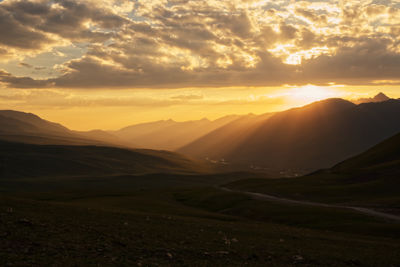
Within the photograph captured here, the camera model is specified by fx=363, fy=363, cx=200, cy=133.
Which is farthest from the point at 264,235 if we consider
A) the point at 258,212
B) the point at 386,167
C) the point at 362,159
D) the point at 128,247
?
the point at 362,159

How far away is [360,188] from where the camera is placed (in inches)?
4311

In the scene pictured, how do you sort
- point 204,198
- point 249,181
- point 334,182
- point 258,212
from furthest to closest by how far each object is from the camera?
1. point 249,181
2. point 334,182
3. point 204,198
4. point 258,212

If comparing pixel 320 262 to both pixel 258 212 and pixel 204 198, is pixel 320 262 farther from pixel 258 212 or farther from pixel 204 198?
pixel 204 198

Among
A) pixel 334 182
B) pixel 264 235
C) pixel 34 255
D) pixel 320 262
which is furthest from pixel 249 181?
pixel 34 255

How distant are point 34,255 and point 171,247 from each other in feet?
31.1

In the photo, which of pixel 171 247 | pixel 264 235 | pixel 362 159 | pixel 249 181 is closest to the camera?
pixel 171 247

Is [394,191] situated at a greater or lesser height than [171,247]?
lesser

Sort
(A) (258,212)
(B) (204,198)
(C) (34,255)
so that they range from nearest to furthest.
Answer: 1. (C) (34,255)
2. (A) (258,212)
3. (B) (204,198)

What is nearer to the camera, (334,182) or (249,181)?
(334,182)

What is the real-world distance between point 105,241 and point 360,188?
101m

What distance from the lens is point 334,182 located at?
5281 inches

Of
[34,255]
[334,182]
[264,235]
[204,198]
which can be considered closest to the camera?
[34,255]

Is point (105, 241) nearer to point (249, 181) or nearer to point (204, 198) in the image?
point (204, 198)

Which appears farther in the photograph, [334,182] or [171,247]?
[334,182]
